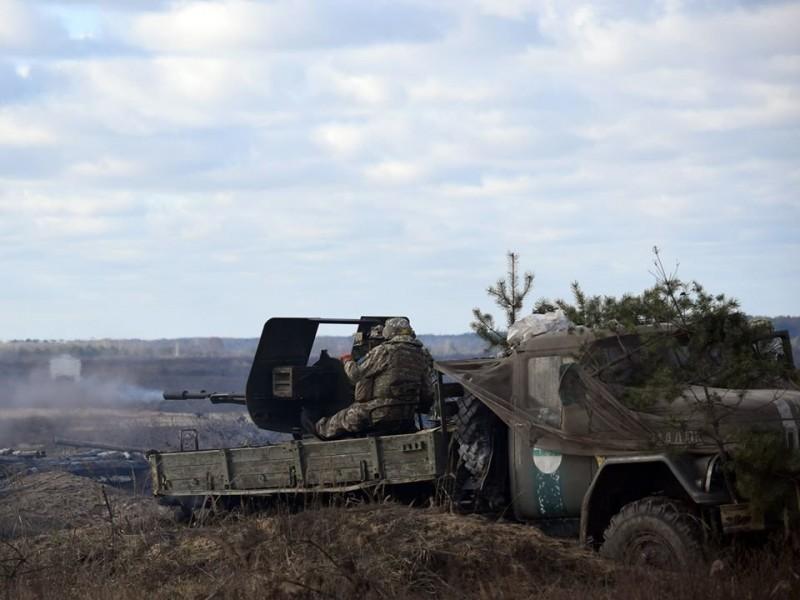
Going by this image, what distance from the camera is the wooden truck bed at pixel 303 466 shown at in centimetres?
1205

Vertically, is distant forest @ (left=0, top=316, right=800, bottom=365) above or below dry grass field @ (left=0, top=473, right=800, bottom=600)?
above

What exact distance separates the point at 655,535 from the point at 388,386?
12.9 ft

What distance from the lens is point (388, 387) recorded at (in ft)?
43.0

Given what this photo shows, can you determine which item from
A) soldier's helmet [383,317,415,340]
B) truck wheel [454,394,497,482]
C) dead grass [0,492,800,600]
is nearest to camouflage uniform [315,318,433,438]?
soldier's helmet [383,317,415,340]

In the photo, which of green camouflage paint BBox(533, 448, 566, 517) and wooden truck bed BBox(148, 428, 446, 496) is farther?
wooden truck bed BBox(148, 428, 446, 496)

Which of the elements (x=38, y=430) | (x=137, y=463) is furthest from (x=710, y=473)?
(x=38, y=430)

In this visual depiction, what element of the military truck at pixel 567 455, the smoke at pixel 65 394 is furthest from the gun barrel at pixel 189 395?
the smoke at pixel 65 394

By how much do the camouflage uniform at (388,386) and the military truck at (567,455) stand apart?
19 cm

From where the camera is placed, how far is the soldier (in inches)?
517

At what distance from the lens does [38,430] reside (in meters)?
34.6

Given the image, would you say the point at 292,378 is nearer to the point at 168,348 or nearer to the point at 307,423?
the point at 307,423

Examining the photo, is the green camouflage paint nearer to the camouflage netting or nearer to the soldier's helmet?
the camouflage netting

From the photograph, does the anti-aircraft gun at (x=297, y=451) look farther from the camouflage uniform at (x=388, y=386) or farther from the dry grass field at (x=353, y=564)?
the dry grass field at (x=353, y=564)

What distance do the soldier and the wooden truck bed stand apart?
0.52m
